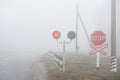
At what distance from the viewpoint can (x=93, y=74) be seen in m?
18.5

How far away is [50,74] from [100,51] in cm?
343

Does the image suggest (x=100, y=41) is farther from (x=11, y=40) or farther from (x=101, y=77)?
(x=11, y=40)


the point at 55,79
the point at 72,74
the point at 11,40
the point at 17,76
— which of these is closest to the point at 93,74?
the point at 72,74

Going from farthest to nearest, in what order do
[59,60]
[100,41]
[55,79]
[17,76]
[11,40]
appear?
1. [11,40]
2. [59,60]
3. [100,41]
4. [17,76]
5. [55,79]

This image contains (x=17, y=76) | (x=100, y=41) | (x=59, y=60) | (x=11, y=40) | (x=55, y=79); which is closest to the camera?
(x=55, y=79)

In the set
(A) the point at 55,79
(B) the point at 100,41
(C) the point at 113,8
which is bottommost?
(A) the point at 55,79

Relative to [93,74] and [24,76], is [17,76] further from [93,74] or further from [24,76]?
[93,74]

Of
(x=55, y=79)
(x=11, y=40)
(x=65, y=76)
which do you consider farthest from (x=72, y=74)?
(x=11, y=40)

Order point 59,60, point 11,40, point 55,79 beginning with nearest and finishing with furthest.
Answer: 1. point 55,79
2. point 59,60
3. point 11,40

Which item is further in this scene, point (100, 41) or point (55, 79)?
point (100, 41)

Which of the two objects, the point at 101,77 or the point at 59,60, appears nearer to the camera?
the point at 101,77

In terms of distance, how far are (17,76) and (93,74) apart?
374cm

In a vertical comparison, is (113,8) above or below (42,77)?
above

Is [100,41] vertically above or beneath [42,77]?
above
